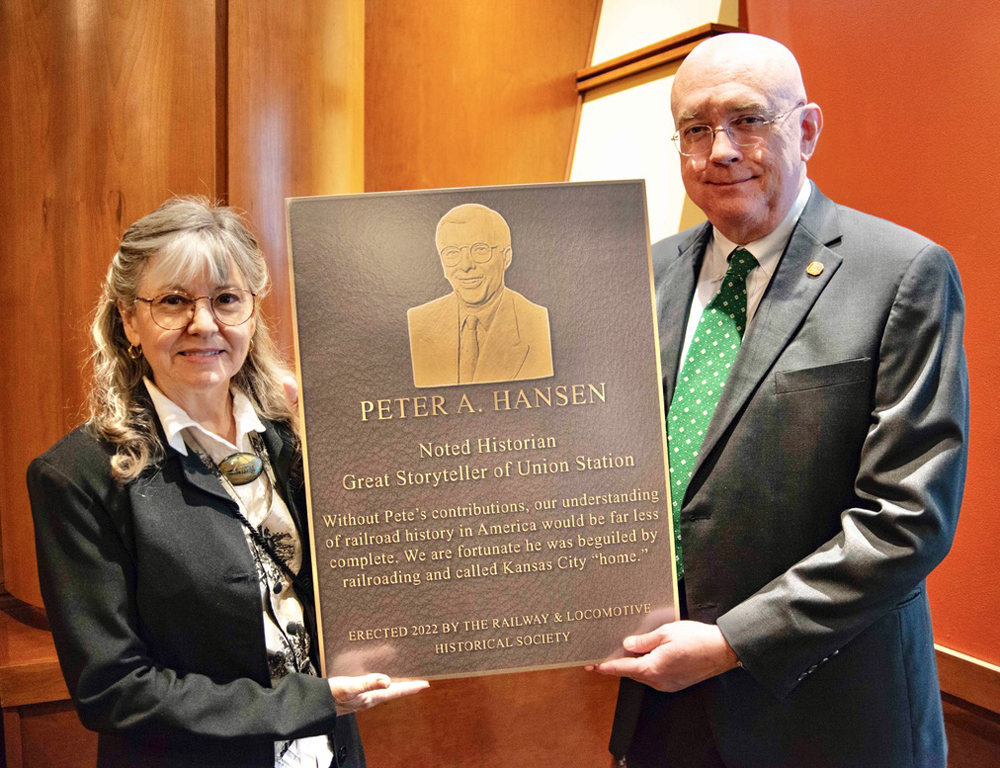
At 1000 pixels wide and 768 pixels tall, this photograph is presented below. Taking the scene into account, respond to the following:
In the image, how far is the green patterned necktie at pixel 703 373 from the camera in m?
1.65

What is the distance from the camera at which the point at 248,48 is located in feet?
8.41

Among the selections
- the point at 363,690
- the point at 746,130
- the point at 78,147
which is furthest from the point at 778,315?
the point at 78,147

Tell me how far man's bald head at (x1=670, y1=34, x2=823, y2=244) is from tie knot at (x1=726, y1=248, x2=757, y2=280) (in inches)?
1.4

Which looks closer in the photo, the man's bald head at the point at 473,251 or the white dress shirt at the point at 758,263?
the man's bald head at the point at 473,251

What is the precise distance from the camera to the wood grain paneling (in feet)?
11.8

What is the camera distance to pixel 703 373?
1673mm

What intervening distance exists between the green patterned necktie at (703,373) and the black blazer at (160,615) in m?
0.77

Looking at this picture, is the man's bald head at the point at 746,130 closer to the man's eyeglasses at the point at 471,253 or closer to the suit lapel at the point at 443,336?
the man's eyeglasses at the point at 471,253

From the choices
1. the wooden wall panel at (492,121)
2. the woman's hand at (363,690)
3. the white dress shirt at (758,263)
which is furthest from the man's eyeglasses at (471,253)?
the wooden wall panel at (492,121)

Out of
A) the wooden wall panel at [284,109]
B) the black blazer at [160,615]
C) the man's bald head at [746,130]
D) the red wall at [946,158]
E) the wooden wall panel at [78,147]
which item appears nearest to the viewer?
the black blazer at [160,615]

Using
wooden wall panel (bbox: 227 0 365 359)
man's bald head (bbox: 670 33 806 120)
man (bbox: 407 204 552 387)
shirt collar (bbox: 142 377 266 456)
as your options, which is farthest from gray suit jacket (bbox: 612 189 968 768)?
wooden wall panel (bbox: 227 0 365 359)

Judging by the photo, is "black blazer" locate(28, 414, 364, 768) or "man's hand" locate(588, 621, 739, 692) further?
"man's hand" locate(588, 621, 739, 692)

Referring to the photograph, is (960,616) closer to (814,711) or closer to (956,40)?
(814,711)

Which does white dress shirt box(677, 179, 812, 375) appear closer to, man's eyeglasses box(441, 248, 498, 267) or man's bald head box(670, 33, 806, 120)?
man's bald head box(670, 33, 806, 120)
